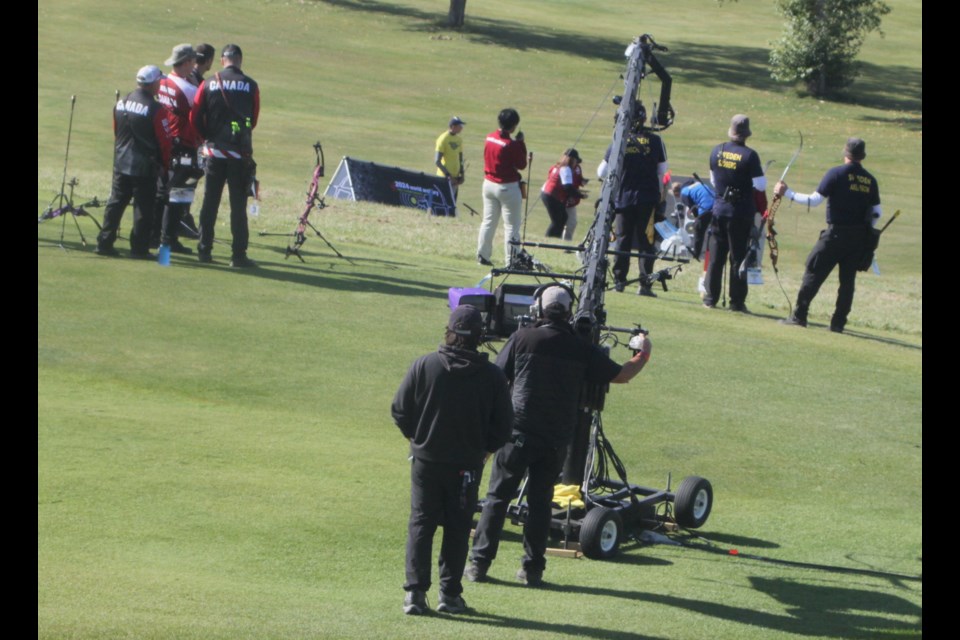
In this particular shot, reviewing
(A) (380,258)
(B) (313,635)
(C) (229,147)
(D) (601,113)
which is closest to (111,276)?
(C) (229,147)

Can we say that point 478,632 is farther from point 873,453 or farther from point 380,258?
point 380,258

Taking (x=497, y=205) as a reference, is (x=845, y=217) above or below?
above

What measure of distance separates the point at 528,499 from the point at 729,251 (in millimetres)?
9799

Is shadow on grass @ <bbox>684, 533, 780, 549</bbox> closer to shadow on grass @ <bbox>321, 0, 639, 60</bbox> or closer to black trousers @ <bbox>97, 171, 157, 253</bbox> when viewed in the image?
black trousers @ <bbox>97, 171, 157, 253</bbox>

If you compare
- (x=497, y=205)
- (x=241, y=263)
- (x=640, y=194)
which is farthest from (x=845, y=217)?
(x=241, y=263)

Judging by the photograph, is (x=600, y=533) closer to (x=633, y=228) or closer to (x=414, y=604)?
(x=414, y=604)

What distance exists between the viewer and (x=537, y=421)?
9008 mm

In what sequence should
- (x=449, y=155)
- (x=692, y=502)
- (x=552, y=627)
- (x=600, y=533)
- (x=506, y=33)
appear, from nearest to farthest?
(x=552, y=627) → (x=600, y=533) → (x=692, y=502) → (x=449, y=155) → (x=506, y=33)

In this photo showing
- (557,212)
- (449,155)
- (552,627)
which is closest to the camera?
(552,627)

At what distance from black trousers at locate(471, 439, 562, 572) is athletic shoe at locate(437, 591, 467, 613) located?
780mm

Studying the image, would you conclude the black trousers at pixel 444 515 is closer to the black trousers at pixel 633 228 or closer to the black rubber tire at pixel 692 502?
the black rubber tire at pixel 692 502

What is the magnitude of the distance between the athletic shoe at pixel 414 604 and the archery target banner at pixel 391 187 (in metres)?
22.0

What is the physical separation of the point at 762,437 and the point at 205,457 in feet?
17.5

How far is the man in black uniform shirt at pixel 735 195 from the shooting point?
57.6 ft
